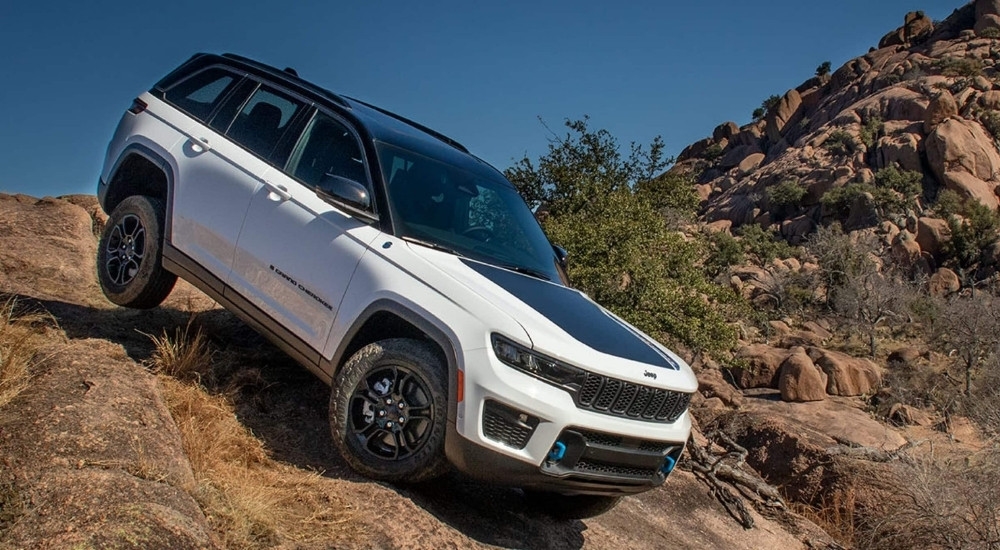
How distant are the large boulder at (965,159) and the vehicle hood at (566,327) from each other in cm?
5497

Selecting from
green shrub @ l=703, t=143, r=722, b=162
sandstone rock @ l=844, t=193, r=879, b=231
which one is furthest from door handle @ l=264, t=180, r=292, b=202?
green shrub @ l=703, t=143, r=722, b=162

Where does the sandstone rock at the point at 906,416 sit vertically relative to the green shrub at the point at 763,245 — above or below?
below

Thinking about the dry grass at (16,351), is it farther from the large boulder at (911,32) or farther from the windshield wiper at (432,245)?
the large boulder at (911,32)

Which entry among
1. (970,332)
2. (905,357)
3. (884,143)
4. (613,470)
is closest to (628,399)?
(613,470)

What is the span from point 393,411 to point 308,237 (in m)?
1.29

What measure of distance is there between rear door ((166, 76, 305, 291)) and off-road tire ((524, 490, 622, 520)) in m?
2.62

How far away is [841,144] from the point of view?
64.6 m

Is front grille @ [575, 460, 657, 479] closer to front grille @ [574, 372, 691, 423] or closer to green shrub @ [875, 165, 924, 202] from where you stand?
front grille @ [574, 372, 691, 423]

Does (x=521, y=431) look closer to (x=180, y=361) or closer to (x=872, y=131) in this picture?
(x=180, y=361)

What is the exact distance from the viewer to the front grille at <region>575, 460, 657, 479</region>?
14.3 ft

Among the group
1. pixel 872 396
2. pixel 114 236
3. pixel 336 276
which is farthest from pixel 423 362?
pixel 872 396

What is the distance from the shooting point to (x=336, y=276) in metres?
4.95

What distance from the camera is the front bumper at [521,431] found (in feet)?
13.6

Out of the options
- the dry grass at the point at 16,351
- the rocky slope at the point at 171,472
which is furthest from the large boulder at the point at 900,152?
the dry grass at the point at 16,351
